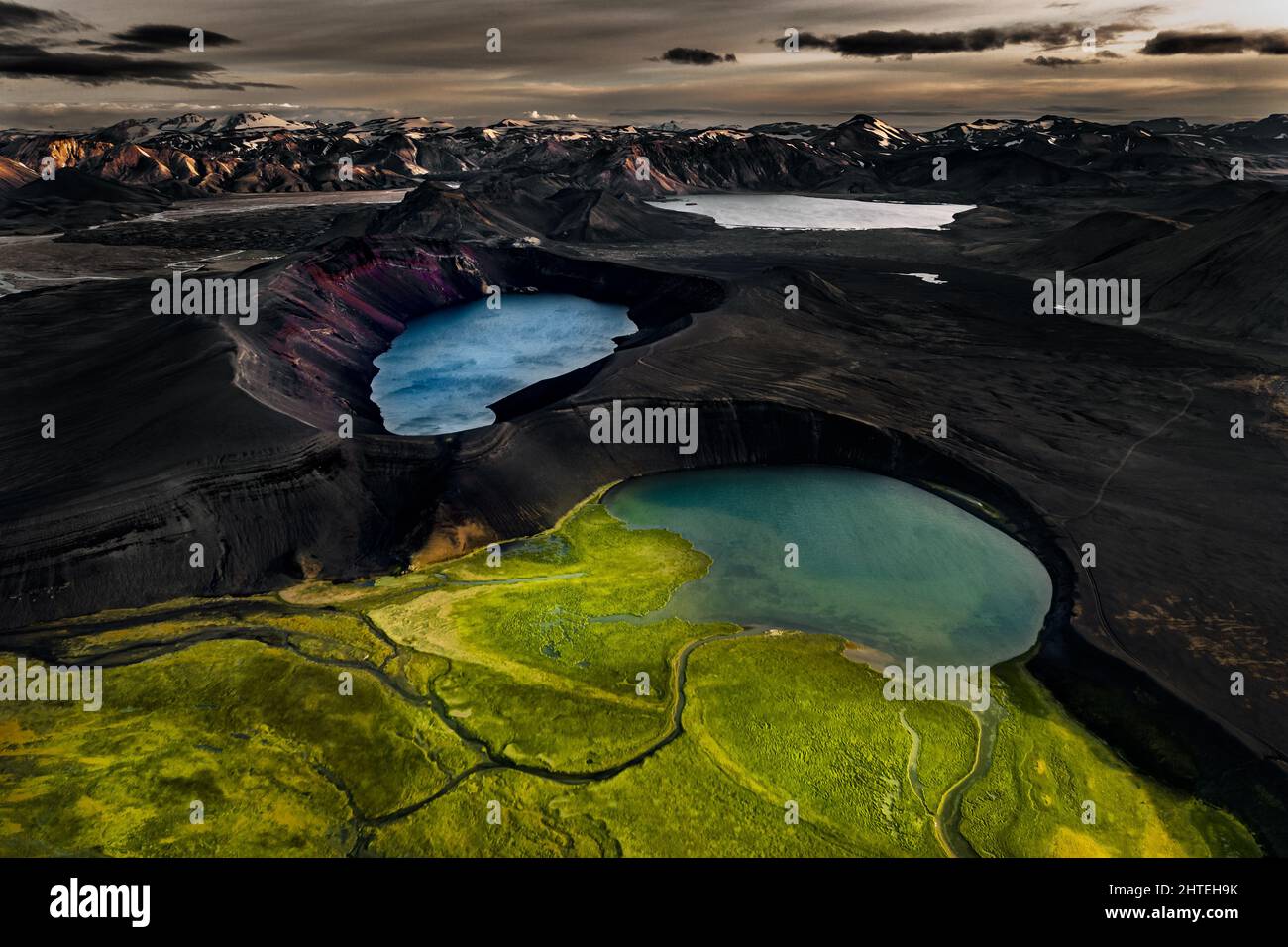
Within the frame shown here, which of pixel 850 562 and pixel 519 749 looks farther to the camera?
pixel 850 562

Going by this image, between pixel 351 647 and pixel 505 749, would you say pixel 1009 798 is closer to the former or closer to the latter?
pixel 505 749

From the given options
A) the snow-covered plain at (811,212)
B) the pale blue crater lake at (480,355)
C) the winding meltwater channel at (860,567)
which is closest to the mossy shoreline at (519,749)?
the winding meltwater channel at (860,567)

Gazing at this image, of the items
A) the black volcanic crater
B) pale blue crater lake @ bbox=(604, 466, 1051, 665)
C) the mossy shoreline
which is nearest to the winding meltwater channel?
pale blue crater lake @ bbox=(604, 466, 1051, 665)

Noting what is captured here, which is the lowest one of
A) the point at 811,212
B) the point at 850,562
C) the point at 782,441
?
the point at 850,562

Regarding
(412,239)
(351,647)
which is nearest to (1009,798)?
(351,647)

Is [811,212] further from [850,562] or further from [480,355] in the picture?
[850,562]

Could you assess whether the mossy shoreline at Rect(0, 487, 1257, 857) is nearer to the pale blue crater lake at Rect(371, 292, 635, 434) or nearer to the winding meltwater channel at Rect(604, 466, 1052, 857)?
the winding meltwater channel at Rect(604, 466, 1052, 857)

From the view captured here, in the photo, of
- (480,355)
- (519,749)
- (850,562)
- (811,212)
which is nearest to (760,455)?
(850,562)
